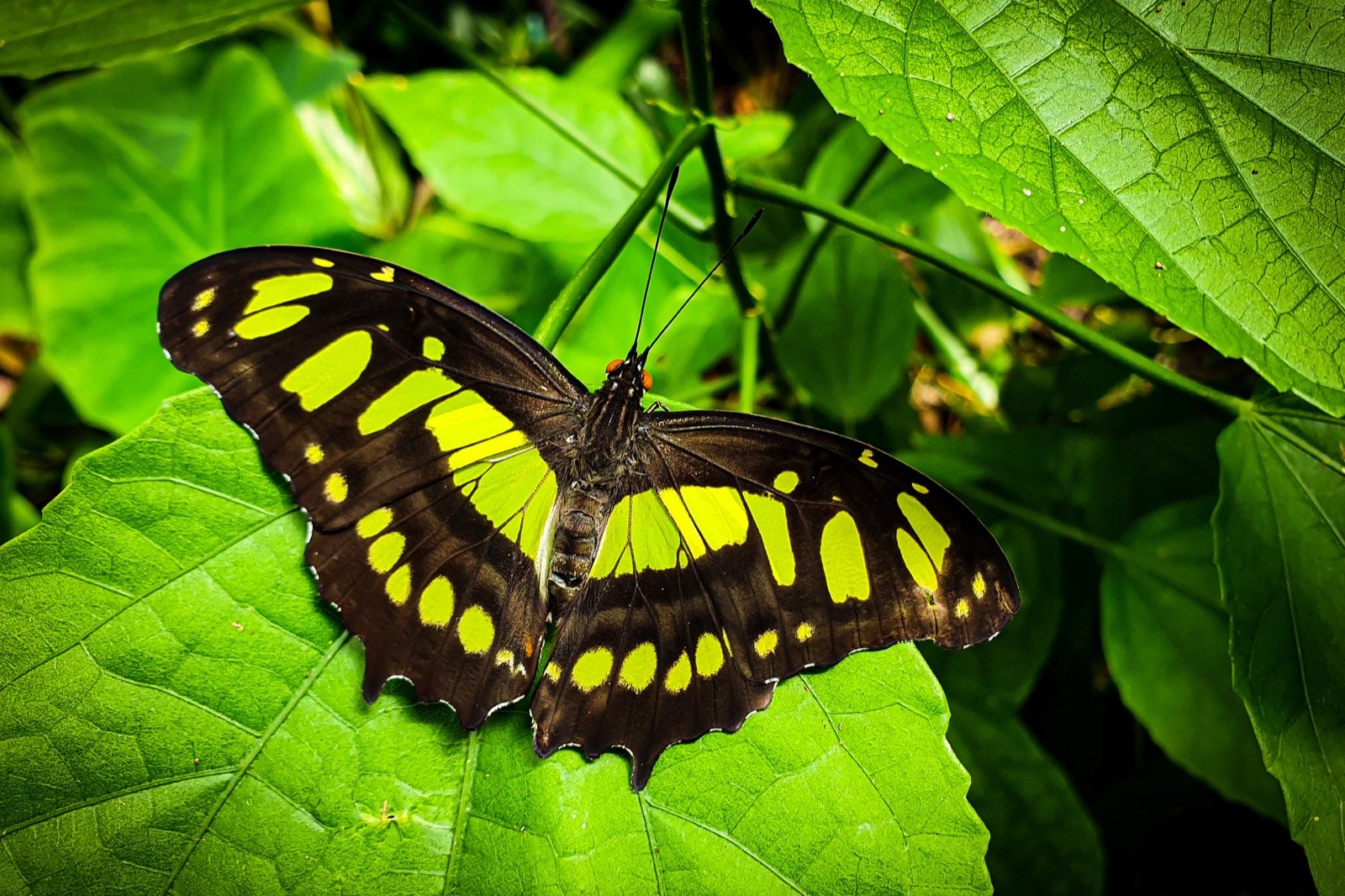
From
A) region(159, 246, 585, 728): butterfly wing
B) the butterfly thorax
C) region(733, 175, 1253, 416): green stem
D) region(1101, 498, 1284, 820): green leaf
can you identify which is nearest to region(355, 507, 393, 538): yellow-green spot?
region(159, 246, 585, 728): butterfly wing

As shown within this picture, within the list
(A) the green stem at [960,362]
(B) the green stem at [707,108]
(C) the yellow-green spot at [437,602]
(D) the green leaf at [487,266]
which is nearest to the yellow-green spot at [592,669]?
(C) the yellow-green spot at [437,602]

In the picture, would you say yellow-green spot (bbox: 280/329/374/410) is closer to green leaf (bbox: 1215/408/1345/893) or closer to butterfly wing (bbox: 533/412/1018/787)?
butterfly wing (bbox: 533/412/1018/787)

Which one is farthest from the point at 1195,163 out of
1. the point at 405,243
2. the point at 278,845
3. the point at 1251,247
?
Result: the point at 405,243

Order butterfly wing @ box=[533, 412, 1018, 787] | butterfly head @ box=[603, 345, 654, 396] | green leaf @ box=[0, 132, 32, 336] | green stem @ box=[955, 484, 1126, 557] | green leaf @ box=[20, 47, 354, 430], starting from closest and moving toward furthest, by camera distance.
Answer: butterfly wing @ box=[533, 412, 1018, 787] < butterfly head @ box=[603, 345, 654, 396] < green stem @ box=[955, 484, 1126, 557] < green leaf @ box=[20, 47, 354, 430] < green leaf @ box=[0, 132, 32, 336]

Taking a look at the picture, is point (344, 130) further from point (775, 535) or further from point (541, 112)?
point (775, 535)

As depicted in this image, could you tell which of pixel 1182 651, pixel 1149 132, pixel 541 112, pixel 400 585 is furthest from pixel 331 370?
pixel 1182 651
